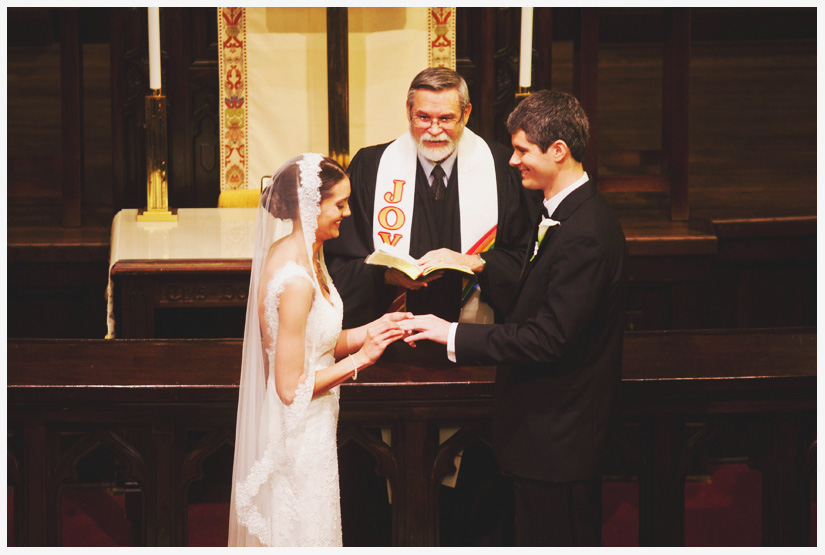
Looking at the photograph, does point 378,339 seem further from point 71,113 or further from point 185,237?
point 71,113

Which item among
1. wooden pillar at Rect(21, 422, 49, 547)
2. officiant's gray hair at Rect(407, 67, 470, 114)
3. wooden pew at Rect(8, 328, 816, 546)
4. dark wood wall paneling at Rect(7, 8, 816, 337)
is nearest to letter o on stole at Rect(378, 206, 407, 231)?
officiant's gray hair at Rect(407, 67, 470, 114)

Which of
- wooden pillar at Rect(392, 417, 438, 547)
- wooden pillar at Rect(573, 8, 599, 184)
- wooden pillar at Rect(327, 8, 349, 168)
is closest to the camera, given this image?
wooden pillar at Rect(392, 417, 438, 547)

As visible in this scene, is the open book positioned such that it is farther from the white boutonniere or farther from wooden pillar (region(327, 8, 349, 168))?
wooden pillar (region(327, 8, 349, 168))

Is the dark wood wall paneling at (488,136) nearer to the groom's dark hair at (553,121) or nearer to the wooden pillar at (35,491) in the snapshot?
the wooden pillar at (35,491)

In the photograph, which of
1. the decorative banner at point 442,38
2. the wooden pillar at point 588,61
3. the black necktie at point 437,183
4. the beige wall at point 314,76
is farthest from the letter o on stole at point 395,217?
the wooden pillar at point 588,61

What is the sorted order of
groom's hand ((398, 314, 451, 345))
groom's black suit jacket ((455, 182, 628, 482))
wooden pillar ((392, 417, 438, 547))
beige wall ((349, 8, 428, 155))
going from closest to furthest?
groom's black suit jacket ((455, 182, 628, 482))
groom's hand ((398, 314, 451, 345))
wooden pillar ((392, 417, 438, 547))
beige wall ((349, 8, 428, 155))

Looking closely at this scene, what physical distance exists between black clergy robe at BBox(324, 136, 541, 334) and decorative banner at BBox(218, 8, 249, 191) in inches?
69.7

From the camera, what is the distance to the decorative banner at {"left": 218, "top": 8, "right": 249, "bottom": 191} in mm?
5594

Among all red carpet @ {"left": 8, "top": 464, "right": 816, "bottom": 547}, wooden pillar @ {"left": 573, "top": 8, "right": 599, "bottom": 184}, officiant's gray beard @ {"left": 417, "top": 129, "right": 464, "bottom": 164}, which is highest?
wooden pillar @ {"left": 573, "top": 8, "right": 599, "bottom": 184}

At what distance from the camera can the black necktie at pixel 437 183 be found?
3947 millimetres

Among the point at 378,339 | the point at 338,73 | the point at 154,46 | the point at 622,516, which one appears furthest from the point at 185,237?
the point at 622,516

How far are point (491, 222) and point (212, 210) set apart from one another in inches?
80.8

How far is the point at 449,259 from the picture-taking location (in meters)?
3.39

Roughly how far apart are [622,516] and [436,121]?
2129 millimetres
